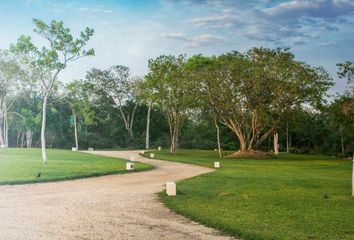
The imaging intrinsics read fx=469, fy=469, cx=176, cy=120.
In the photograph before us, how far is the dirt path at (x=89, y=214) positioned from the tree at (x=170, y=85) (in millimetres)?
34410

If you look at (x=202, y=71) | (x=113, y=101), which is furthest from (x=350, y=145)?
(x=113, y=101)

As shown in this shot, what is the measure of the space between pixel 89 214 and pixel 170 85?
143ft

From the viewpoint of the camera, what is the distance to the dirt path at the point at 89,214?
1105cm

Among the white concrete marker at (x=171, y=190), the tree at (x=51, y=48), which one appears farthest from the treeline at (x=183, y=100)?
the white concrete marker at (x=171, y=190)

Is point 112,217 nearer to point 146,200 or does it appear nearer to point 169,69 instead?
point 146,200

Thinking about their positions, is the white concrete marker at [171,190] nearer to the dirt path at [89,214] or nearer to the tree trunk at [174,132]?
the dirt path at [89,214]

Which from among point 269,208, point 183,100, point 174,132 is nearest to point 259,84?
point 183,100

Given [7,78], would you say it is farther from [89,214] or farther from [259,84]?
[89,214]

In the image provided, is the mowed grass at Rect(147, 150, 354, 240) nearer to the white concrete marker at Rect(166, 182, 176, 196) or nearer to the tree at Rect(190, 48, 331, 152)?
the white concrete marker at Rect(166, 182, 176, 196)

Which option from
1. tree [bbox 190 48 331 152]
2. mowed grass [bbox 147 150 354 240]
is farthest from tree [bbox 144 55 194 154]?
mowed grass [bbox 147 150 354 240]

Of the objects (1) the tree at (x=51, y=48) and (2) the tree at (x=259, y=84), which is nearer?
(1) the tree at (x=51, y=48)

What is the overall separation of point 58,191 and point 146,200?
4.33m

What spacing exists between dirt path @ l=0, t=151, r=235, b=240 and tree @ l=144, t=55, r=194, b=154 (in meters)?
34.4

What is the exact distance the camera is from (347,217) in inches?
528
